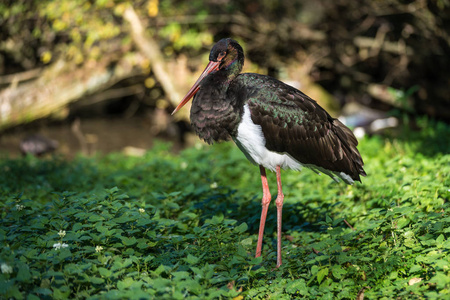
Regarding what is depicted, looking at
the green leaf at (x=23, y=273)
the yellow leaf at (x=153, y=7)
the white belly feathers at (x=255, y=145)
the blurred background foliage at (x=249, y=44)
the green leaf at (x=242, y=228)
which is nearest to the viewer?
the green leaf at (x=23, y=273)

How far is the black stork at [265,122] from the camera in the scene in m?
3.97

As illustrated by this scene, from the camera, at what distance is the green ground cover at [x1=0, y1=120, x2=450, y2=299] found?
2863 millimetres

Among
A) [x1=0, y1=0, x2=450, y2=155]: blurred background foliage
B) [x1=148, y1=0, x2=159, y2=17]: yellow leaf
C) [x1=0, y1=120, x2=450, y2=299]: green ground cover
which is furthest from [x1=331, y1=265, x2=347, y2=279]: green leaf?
[x1=148, y1=0, x2=159, y2=17]: yellow leaf

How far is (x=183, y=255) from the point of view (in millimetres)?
3486

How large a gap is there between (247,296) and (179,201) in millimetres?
1746

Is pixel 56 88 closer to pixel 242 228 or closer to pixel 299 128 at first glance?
pixel 299 128

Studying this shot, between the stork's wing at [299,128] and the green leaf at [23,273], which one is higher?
the stork's wing at [299,128]

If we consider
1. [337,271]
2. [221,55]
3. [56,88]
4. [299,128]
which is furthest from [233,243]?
[56,88]

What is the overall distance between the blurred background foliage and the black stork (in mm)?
5003

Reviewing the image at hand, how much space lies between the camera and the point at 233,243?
379cm

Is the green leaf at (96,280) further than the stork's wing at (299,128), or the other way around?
the stork's wing at (299,128)

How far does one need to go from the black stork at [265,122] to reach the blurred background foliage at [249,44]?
5.00 m

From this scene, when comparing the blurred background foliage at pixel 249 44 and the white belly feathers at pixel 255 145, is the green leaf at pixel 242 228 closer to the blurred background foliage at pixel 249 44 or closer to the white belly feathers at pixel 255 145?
the white belly feathers at pixel 255 145

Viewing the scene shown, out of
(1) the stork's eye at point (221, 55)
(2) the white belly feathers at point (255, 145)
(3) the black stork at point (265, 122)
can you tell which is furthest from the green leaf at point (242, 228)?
(1) the stork's eye at point (221, 55)
